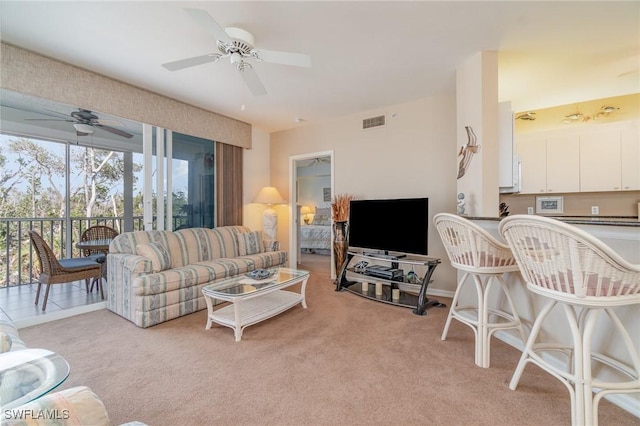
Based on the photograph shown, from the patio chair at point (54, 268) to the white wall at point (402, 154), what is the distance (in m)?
3.53

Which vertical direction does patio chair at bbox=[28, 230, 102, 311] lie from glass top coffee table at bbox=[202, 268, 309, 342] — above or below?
above

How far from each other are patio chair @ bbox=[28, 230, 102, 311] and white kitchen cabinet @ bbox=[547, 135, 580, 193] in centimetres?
608

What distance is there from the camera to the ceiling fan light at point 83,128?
369cm

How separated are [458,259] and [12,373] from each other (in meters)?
2.55

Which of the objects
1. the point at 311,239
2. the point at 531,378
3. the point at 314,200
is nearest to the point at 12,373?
the point at 531,378

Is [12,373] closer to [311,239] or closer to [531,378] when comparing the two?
[531,378]

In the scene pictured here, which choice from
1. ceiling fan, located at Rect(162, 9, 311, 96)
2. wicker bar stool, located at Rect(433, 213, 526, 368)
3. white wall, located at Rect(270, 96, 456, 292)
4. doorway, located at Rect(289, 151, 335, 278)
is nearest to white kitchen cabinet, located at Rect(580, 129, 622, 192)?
white wall, located at Rect(270, 96, 456, 292)

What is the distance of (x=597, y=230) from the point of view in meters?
1.68

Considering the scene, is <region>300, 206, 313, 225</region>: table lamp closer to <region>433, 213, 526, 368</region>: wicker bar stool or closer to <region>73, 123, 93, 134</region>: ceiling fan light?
<region>73, 123, 93, 134</region>: ceiling fan light

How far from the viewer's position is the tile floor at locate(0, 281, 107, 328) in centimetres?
280

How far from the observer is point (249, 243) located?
4.25 m

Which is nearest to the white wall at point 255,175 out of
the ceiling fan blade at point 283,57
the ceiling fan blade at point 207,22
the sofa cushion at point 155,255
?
the sofa cushion at point 155,255

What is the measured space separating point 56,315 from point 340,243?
134 inches

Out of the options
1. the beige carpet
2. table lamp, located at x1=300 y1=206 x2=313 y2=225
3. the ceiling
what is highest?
the ceiling
